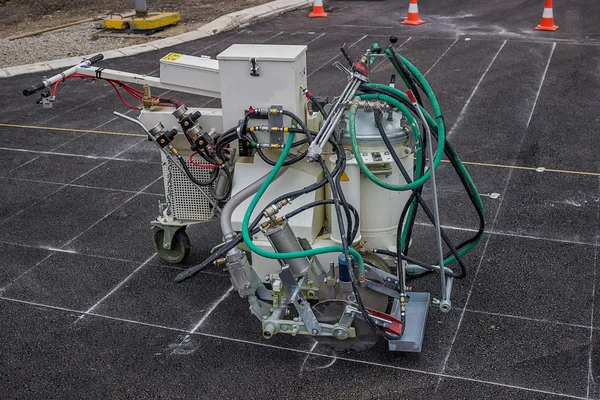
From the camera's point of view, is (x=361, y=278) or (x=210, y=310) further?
(x=210, y=310)

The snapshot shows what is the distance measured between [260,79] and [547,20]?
8917 mm

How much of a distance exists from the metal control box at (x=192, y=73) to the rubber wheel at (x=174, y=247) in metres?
1.08

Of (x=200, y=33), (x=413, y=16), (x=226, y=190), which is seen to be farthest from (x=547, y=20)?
(x=226, y=190)

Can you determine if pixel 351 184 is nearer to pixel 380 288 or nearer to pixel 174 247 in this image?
pixel 380 288

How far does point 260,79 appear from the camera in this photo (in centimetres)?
470

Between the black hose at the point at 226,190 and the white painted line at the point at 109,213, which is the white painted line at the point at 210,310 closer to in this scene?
the black hose at the point at 226,190

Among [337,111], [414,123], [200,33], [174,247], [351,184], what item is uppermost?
[337,111]

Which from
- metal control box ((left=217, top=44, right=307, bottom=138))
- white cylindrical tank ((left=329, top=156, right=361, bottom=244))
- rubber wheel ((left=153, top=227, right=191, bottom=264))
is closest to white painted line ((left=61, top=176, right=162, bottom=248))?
rubber wheel ((left=153, top=227, right=191, bottom=264))

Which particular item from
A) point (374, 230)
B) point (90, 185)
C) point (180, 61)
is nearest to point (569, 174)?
point (374, 230)

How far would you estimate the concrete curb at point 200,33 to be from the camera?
11.3 metres

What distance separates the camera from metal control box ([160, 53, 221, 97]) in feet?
16.6

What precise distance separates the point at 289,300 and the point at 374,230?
848 mm

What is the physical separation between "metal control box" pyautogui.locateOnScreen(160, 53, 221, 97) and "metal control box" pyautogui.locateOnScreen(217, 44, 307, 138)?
28cm

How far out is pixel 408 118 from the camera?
14.6 feet
